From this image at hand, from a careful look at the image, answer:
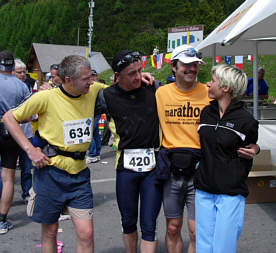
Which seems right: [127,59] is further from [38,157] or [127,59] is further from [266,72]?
[266,72]

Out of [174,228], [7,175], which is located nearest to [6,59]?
[7,175]

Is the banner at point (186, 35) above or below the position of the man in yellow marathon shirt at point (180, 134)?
above

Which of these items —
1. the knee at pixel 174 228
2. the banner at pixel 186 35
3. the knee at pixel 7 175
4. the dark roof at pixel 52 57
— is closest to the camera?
the knee at pixel 174 228

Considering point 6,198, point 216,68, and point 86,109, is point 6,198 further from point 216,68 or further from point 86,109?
point 216,68

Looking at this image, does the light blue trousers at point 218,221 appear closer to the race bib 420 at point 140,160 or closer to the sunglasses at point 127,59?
the race bib 420 at point 140,160

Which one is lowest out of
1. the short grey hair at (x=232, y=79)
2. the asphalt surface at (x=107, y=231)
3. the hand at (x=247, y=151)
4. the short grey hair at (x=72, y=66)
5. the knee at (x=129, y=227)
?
the asphalt surface at (x=107, y=231)

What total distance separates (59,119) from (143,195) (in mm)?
892

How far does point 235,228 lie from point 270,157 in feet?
11.2

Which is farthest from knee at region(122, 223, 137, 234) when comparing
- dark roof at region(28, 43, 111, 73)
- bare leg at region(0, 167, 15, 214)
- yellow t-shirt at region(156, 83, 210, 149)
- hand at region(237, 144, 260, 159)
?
dark roof at region(28, 43, 111, 73)

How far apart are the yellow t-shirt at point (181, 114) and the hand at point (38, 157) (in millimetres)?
933

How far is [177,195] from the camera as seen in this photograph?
3.08 meters

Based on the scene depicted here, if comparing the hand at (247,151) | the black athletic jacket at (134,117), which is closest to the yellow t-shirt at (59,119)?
the black athletic jacket at (134,117)

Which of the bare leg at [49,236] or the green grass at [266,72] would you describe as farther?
the green grass at [266,72]

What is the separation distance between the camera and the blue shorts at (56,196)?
3.08m
